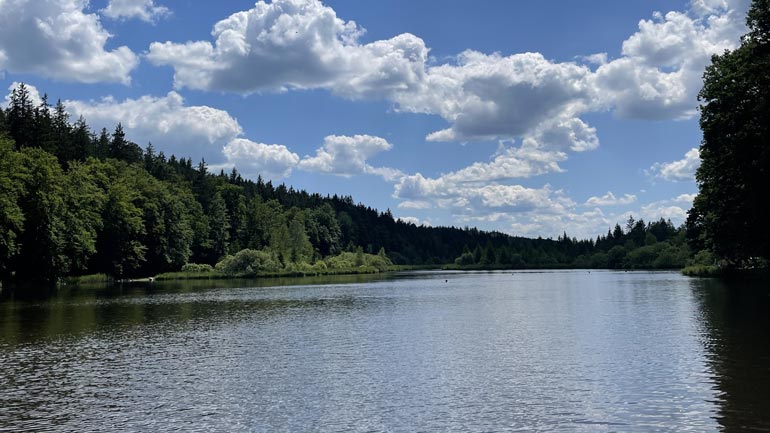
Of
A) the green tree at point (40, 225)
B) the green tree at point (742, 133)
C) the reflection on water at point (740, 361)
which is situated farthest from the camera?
the green tree at point (40, 225)

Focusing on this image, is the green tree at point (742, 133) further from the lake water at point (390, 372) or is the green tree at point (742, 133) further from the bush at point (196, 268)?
the bush at point (196, 268)

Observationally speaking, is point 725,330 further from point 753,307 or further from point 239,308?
point 239,308

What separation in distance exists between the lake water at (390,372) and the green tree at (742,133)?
1079cm

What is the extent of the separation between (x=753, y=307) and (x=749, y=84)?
690 inches

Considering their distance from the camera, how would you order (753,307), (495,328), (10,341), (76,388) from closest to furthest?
1. (76,388)
2. (10,341)
3. (495,328)
4. (753,307)

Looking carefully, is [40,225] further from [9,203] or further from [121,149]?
[121,149]

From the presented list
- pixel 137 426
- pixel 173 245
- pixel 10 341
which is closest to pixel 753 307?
pixel 137 426

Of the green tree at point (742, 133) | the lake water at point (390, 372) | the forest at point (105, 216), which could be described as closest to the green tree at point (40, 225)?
the forest at point (105, 216)

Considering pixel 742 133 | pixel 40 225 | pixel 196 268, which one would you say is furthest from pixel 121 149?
pixel 742 133

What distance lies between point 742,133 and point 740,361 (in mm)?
30662

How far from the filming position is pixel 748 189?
5278 cm

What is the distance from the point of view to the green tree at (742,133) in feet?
165

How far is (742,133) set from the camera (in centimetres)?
5150

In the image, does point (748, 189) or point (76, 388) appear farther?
point (748, 189)
